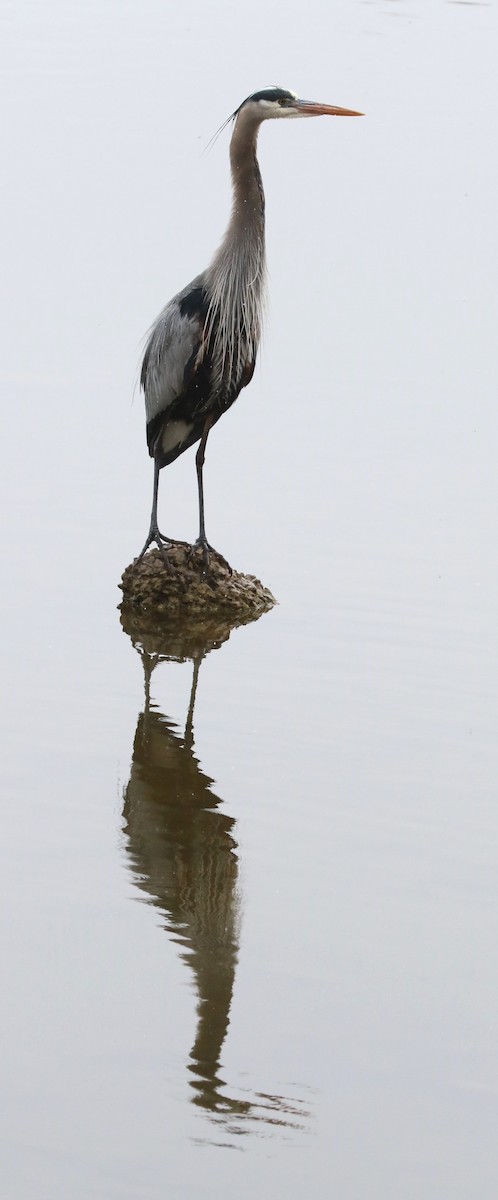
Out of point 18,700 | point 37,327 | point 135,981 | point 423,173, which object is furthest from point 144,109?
point 135,981

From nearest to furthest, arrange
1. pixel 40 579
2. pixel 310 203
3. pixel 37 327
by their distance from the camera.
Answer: pixel 40 579 < pixel 37 327 < pixel 310 203

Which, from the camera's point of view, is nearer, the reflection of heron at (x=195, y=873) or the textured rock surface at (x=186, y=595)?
the reflection of heron at (x=195, y=873)

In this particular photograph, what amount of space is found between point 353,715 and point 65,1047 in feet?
8.32

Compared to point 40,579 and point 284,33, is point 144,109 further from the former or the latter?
point 40,579

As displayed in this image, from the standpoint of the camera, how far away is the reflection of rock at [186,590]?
771 cm

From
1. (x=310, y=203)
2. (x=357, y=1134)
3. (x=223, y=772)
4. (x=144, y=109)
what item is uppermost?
(x=144, y=109)

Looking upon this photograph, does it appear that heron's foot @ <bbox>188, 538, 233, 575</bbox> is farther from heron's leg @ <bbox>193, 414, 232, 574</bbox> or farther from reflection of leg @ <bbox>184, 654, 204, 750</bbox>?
Result: reflection of leg @ <bbox>184, 654, 204, 750</bbox>

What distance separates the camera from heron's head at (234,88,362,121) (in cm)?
749

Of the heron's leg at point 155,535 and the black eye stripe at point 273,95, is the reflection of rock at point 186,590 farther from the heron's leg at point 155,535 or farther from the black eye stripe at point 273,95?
the black eye stripe at point 273,95

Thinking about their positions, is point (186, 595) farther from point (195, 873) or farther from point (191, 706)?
point (195, 873)

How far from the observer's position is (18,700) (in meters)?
6.66

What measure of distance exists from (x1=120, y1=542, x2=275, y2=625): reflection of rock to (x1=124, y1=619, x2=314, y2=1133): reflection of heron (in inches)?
30.9

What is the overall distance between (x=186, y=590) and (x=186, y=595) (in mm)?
23

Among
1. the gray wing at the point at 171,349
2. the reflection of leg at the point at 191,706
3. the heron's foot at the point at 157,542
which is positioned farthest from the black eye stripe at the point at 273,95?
the reflection of leg at the point at 191,706
